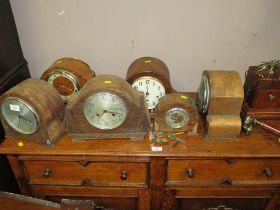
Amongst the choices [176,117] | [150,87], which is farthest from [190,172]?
[150,87]

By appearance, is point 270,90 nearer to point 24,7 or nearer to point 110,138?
point 110,138

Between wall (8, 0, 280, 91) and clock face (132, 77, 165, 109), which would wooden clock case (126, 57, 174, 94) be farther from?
wall (8, 0, 280, 91)

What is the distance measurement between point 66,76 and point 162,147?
32.1 inches

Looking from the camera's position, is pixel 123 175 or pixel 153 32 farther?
pixel 153 32

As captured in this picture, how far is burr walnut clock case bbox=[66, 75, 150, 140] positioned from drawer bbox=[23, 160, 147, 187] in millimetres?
182

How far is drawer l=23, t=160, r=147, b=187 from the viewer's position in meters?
1.65

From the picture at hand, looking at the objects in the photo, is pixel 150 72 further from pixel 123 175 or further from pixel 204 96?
pixel 123 175

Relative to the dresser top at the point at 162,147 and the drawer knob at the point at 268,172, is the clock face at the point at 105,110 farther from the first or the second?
the drawer knob at the point at 268,172

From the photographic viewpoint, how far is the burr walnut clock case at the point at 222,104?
1.54m

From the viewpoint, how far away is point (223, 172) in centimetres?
166

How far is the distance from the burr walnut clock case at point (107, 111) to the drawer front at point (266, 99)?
73cm

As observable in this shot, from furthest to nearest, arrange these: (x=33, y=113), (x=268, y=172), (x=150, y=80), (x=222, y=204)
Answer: (x=222, y=204), (x=150, y=80), (x=268, y=172), (x=33, y=113)

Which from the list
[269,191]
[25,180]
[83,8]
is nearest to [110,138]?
[25,180]

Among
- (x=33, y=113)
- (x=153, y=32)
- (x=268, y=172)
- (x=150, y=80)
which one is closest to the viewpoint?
(x=33, y=113)
